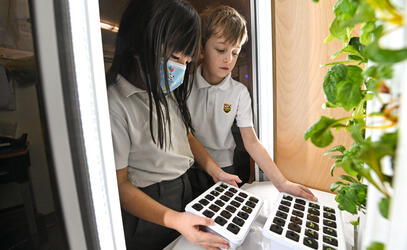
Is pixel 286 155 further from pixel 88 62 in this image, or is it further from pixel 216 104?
pixel 88 62

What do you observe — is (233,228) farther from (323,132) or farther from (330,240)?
(323,132)

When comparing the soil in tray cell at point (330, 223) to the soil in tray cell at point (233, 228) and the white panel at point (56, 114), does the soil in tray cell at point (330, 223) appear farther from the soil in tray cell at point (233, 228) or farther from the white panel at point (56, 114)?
the white panel at point (56, 114)

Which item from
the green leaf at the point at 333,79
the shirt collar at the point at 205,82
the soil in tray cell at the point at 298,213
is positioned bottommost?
the soil in tray cell at the point at 298,213

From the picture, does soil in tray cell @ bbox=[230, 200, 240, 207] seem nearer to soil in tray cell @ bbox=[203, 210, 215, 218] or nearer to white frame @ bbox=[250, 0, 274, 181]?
soil in tray cell @ bbox=[203, 210, 215, 218]

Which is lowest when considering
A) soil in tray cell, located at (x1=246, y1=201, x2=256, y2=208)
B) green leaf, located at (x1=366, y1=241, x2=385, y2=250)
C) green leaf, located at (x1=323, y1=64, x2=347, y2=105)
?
soil in tray cell, located at (x1=246, y1=201, x2=256, y2=208)

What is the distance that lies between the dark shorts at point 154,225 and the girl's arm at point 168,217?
100mm

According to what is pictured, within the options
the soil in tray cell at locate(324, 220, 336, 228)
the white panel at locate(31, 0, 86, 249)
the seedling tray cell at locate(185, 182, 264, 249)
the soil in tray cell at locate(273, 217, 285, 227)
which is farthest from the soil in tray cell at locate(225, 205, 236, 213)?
the white panel at locate(31, 0, 86, 249)

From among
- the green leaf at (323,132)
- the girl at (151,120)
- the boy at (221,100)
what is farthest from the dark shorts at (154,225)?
the green leaf at (323,132)

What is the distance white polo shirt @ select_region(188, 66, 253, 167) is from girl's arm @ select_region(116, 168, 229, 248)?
1.34ft

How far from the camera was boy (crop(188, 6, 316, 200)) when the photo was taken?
0.75 m

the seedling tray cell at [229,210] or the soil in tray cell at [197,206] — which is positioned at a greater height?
the soil in tray cell at [197,206]

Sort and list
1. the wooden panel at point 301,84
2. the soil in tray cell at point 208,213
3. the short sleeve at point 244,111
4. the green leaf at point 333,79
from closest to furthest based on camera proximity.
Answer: the green leaf at point 333,79 → the soil in tray cell at point 208,213 → the wooden panel at point 301,84 → the short sleeve at point 244,111

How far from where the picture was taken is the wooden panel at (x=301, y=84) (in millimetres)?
667

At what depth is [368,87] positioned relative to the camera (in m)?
0.23
